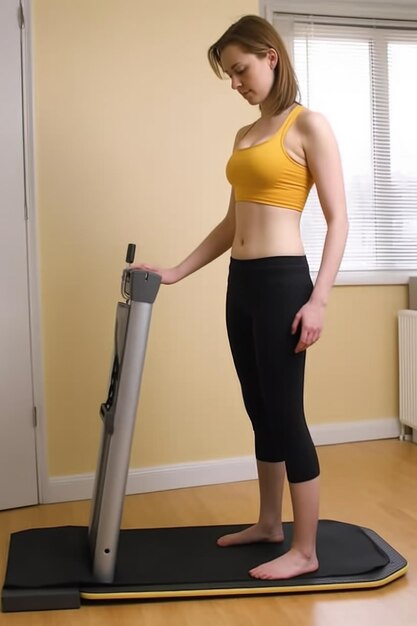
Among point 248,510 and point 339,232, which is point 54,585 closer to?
point 248,510

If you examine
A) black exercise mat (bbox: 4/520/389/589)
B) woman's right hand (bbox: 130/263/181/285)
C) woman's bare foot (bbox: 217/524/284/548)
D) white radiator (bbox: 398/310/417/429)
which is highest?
woman's right hand (bbox: 130/263/181/285)

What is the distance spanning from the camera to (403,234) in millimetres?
3812

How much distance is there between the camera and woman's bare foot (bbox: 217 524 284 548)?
2275mm

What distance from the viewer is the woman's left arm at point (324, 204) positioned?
76.5 inches

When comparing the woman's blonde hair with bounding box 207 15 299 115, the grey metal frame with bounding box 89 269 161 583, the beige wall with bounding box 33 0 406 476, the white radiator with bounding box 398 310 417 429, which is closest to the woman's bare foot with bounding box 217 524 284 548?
the grey metal frame with bounding box 89 269 161 583

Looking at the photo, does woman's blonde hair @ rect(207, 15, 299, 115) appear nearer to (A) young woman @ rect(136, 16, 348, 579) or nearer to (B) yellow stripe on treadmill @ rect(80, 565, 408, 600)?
(A) young woman @ rect(136, 16, 348, 579)

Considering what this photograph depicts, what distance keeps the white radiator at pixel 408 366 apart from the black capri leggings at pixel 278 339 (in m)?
1.67

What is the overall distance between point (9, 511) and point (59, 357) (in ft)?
1.92

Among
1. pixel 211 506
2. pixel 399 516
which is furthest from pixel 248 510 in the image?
pixel 399 516

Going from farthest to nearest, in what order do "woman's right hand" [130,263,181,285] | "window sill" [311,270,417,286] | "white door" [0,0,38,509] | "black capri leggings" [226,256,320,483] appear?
"window sill" [311,270,417,286] → "white door" [0,0,38,509] → "woman's right hand" [130,263,181,285] → "black capri leggings" [226,256,320,483]

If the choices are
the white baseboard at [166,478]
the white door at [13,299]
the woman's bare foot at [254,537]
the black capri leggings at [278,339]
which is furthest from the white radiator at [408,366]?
the white door at [13,299]

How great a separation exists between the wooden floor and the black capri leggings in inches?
13.5

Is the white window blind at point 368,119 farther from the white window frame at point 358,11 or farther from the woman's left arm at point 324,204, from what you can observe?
the woman's left arm at point 324,204

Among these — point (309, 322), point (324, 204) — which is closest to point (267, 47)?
point (324, 204)
